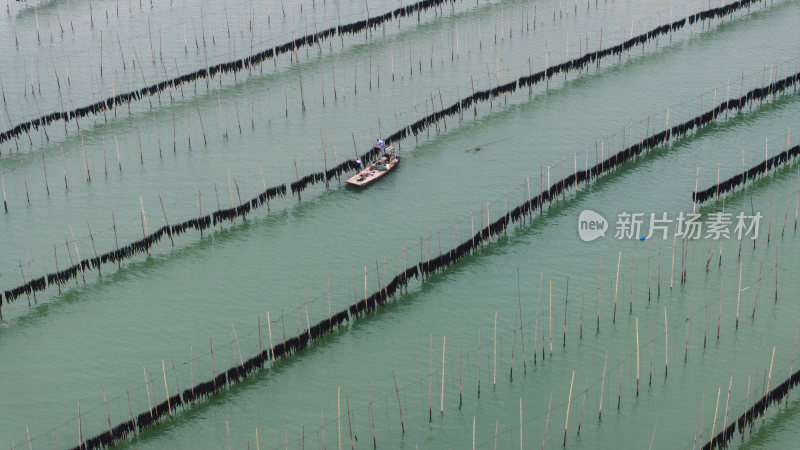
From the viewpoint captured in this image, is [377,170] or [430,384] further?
[377,170]

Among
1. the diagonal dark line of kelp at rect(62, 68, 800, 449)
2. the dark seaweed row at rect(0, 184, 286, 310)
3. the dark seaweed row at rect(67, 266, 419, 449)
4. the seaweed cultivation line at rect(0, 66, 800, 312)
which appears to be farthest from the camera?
the seaweed cultivation line at rect(0, 66, 800, 312)

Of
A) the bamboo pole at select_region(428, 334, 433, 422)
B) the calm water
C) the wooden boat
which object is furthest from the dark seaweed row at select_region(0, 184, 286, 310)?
the bamboo pole at select_region(428, 334, 433, 422)

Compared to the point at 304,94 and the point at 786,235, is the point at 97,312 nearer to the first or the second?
the point at 304,94

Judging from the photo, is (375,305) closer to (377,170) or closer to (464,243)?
(464,243)

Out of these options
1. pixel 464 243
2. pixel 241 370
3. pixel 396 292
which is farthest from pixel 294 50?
pixel 241 370

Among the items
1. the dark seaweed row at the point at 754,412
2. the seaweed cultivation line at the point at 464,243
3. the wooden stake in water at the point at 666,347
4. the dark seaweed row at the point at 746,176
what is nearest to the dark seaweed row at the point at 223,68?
the seaweed cultivation line at the point at 464,243

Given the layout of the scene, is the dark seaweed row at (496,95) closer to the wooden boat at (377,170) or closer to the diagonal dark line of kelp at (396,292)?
the diagonal dark line of kelp at (396,292)

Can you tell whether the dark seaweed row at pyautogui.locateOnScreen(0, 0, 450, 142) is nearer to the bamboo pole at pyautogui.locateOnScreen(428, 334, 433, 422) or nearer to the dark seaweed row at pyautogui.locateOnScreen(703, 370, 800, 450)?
the bamboo pole at pyautogui.locateOnScreen(428, 334, 433, 422)
